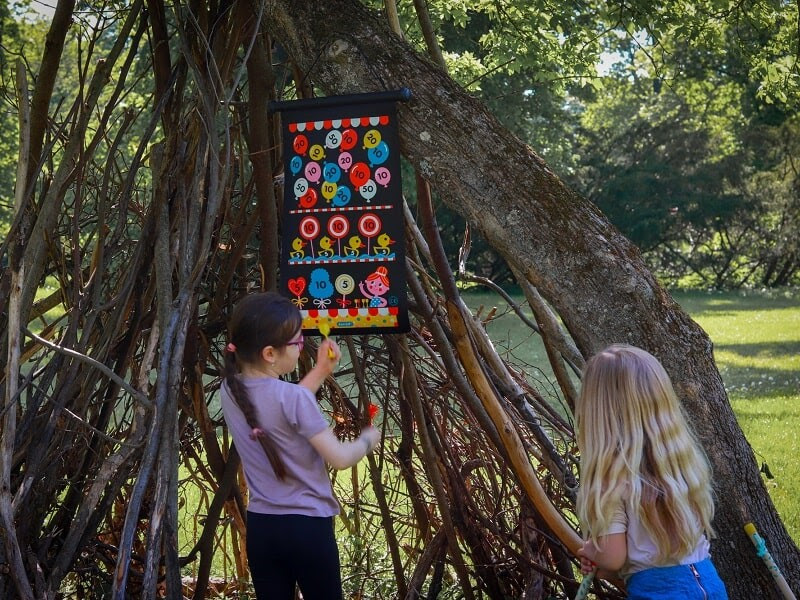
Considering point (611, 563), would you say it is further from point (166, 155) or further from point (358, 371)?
point (166, 155)

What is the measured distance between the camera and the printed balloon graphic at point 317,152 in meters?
3.17

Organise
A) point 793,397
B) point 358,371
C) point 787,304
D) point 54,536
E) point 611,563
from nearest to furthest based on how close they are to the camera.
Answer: point 611,563 → point 54,536 → point 358,371 → point 793,397 → point 787,304

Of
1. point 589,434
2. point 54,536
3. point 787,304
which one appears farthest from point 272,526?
point 787,304

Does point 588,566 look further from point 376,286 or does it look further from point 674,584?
point 376,286

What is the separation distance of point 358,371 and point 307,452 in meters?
1.19

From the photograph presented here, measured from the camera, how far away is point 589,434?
2.38 m

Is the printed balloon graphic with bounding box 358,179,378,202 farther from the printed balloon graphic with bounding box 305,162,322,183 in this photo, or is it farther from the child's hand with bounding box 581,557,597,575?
the child's hand with bounding box 581,557,597,575

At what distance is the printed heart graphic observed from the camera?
10.3 ft

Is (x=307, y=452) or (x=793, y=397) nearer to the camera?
(x=307, y=452)

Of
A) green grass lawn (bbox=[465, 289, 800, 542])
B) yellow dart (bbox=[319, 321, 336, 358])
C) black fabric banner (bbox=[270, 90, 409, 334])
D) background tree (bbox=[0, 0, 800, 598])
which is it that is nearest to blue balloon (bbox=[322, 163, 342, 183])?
black fabric banner (bbox=[270, 90, 409, 334])

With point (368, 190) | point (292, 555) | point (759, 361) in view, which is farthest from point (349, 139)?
point (759, 361)

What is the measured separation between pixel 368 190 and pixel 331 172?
136mm

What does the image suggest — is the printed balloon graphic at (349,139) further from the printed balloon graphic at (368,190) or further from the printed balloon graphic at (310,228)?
the printed balloon graphic at (310,228)

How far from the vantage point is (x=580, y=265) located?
2.80 meters
